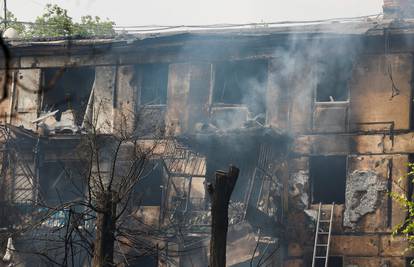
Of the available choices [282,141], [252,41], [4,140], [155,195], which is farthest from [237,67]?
[4,140]

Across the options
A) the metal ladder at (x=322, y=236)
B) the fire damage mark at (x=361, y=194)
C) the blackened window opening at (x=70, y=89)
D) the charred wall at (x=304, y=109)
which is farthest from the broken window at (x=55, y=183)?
the fire damage mark at (x=361, y=194)

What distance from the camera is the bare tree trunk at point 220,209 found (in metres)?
12.5

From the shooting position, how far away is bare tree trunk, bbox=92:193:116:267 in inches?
579

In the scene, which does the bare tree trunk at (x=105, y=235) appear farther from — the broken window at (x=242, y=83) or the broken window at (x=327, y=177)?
the broken window at (x=242, y=83)

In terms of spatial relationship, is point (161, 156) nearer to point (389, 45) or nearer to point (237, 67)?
point (237, 67)

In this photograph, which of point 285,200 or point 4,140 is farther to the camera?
point 4,140

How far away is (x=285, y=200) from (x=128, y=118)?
5.57 metres

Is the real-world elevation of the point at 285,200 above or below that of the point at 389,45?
below

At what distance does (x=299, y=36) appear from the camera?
2606cm

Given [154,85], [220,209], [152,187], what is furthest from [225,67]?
[220,209]

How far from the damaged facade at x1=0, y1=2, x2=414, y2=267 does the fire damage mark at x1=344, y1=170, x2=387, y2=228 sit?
1.2 inches

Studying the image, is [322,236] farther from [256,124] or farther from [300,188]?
[256,124]

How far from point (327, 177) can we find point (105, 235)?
12.1 metres

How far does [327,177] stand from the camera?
25.9 metres
